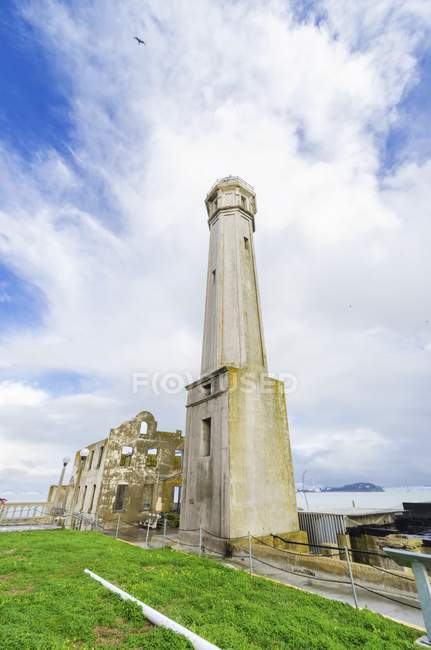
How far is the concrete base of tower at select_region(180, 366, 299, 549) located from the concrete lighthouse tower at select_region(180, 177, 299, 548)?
0.10ft

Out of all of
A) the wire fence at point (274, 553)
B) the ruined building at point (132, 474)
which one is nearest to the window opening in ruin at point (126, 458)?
the ruined building at point (132, 474)

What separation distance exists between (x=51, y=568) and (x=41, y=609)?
3.48 meters

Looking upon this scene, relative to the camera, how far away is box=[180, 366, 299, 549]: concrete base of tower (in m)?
11.6

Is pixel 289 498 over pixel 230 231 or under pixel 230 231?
under

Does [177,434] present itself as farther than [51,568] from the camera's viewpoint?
Yes

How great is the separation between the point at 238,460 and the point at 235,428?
115cm

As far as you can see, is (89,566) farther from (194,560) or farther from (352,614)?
(352,614)

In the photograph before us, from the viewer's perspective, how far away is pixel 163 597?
6.11 meters

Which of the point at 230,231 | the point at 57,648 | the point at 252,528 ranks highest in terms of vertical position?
the point at 230,231

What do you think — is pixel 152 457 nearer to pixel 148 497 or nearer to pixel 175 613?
pixel 148 497

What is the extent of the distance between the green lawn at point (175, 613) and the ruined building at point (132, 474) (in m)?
16.5

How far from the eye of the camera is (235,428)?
12430 mm

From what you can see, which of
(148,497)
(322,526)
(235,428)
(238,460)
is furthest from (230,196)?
(148,497)

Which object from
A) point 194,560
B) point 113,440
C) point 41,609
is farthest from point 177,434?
point 41,609
